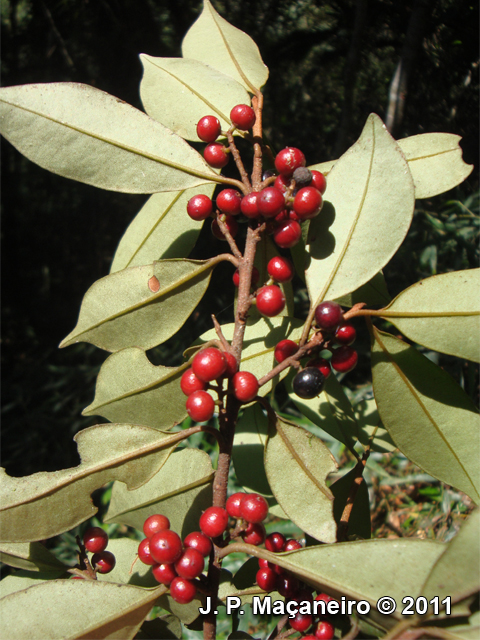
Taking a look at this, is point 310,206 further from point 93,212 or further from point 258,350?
point 93,212

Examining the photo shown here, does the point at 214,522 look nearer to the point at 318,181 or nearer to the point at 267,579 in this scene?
the point at 267,579

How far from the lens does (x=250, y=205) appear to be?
1.68ft

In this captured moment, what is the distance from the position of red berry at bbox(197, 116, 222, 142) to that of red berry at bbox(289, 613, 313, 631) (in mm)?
580

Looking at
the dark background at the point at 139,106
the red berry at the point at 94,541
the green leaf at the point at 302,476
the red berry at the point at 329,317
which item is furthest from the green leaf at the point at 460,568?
the dark background at the point at 139,106

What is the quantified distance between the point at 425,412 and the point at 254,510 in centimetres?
23

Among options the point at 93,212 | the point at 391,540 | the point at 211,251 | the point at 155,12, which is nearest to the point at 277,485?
the point at 391,540

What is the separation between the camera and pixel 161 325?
55cm

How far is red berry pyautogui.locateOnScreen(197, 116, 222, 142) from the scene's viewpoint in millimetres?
553

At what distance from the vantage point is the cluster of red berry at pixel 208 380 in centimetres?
44

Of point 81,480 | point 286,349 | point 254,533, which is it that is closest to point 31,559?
point 81,480

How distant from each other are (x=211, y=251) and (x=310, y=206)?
1.43 metres

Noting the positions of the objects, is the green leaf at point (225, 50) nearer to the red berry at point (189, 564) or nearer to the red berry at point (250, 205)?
the red berry at point (250, 205)

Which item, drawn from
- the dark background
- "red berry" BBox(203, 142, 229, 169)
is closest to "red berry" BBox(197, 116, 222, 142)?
"red berry" BBox(203, 142, 229, 169)

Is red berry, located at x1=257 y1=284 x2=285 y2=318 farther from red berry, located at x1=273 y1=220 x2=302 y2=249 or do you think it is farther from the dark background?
the dark background
